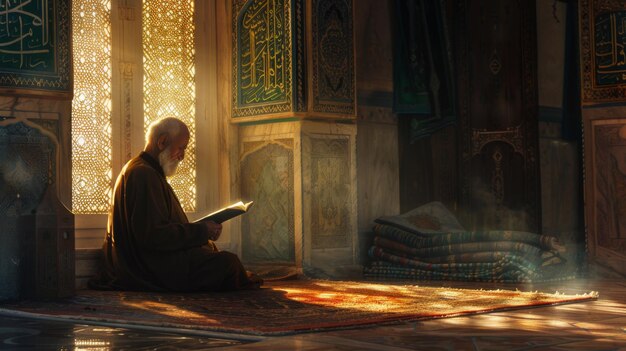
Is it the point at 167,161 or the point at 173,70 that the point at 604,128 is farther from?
the point at 167,161

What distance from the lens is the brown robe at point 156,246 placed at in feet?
19.5

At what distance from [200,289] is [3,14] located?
1.81 m

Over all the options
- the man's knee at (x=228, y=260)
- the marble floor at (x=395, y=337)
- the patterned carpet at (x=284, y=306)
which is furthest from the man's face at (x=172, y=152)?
the marble floor at (x=395, y=337)

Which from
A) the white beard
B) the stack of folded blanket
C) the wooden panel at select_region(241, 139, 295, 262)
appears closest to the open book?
the white beard

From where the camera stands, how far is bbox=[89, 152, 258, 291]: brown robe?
19.5 feet

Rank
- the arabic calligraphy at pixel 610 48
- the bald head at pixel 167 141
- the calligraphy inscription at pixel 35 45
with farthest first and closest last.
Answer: the arabic calligraphy at pixel 610 48, the bald head at pixel 167 141, the calligraphy inscription at pixel 35 45

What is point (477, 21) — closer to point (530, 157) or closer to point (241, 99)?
point (530, 157)

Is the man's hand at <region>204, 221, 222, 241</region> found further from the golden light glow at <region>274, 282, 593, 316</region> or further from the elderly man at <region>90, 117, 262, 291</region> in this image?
the golden light glow at <region>274, 282, 593, 316</region>

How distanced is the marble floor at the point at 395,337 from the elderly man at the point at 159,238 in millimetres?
1425

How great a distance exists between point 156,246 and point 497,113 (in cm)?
344

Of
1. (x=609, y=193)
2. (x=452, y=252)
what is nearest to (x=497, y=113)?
(x=609, y=193)

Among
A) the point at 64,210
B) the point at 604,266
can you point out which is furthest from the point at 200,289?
the point at 604,266

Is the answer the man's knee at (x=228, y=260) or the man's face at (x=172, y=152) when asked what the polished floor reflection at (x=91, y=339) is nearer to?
the man's knee at (x=228, y=260)

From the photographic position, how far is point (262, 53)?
7.54m
